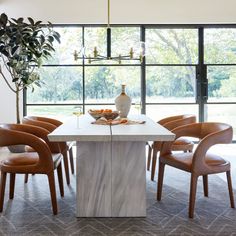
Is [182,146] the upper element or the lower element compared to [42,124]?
lower

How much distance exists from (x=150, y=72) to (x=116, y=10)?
4.42 feet

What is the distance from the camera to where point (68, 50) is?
623 centimetres

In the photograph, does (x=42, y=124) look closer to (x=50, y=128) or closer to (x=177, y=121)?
(x=50, y=128)

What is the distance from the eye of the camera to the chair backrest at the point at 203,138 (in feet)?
9.12

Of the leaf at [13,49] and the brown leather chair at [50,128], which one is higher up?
the leaf at [13,49]

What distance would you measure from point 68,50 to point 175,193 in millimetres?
3839

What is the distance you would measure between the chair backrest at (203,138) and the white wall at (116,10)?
3239 mm

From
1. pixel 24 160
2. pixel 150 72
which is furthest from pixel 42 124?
pixel 150 72

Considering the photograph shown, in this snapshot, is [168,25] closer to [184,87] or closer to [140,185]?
[184,87]

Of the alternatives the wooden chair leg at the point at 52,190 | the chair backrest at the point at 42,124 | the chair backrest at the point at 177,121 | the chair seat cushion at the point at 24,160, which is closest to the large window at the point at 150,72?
the chair backrest at the point at 177,121

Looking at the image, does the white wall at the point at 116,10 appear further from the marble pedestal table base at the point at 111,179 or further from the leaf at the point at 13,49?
the marble pedestal table base at the point at 111,179

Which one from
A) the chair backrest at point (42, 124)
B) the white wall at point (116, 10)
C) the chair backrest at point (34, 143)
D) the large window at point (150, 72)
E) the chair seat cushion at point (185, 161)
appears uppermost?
the white wall at point (116, 10)

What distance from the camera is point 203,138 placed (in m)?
2.96

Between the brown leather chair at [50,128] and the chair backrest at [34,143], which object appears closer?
the chair backrest at [34,143]
